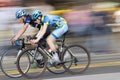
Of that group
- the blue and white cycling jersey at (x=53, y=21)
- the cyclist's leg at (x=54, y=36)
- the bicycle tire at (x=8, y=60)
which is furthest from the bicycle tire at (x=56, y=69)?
the bicycle tire at (x=8, y=60)

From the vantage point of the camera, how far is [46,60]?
9469 mm

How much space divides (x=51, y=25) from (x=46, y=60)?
74cm

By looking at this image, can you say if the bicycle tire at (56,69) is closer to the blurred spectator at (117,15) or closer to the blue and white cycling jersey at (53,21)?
the blue and white cycling jersey at (53,21)

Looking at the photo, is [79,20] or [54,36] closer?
[54,36]

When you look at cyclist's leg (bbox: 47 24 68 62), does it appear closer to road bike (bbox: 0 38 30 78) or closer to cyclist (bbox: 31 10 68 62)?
cyclist (bbox: 31 10 68 62)

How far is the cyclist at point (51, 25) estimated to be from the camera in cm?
932

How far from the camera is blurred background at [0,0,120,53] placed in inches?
502

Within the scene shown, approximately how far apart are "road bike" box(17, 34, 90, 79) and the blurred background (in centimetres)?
295

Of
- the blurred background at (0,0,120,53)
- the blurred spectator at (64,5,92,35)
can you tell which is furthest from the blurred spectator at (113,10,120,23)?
the blurred spectator at (64,5,92,35)

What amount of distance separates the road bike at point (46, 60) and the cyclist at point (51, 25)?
0.16 meters

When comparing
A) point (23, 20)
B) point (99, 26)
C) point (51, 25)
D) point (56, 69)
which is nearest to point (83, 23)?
point (99, 26)

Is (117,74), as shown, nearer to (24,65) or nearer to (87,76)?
(87,76)

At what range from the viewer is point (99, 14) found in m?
13.2

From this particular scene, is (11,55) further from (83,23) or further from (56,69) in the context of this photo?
(83,23)
